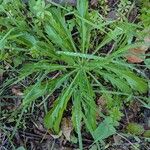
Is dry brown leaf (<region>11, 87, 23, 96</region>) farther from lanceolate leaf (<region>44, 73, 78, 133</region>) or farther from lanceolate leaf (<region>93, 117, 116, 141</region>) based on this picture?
lanceolate leaf (<region>93, 117, 116, 141</region>)

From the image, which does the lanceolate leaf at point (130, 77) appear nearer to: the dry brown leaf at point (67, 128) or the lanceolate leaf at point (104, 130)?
the lanceolate leaf at point (104, 130)

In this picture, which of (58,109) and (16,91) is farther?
(16,91)

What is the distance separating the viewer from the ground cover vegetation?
189 centimetres

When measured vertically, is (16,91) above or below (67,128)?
above

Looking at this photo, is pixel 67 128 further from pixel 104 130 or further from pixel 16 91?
pixel 16 91

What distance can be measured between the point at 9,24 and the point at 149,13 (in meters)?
0.77

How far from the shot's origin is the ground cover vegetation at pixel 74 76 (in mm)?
1886

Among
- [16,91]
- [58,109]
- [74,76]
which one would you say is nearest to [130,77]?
[74,76]

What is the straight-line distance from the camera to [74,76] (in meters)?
1.94

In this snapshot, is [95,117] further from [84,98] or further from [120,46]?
[120,46]

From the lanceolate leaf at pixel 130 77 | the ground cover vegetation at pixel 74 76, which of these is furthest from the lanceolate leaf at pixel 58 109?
the lanceolate leaf at pixel 130 77

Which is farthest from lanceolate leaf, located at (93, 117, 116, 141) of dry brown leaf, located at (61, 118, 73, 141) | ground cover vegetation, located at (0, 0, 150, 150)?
dry brown leaf, located at (61, 118, 73, 141)

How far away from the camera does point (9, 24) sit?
Answer: 198cm

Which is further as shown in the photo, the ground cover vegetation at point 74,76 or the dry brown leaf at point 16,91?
the dry brown leaf at point 16,91
